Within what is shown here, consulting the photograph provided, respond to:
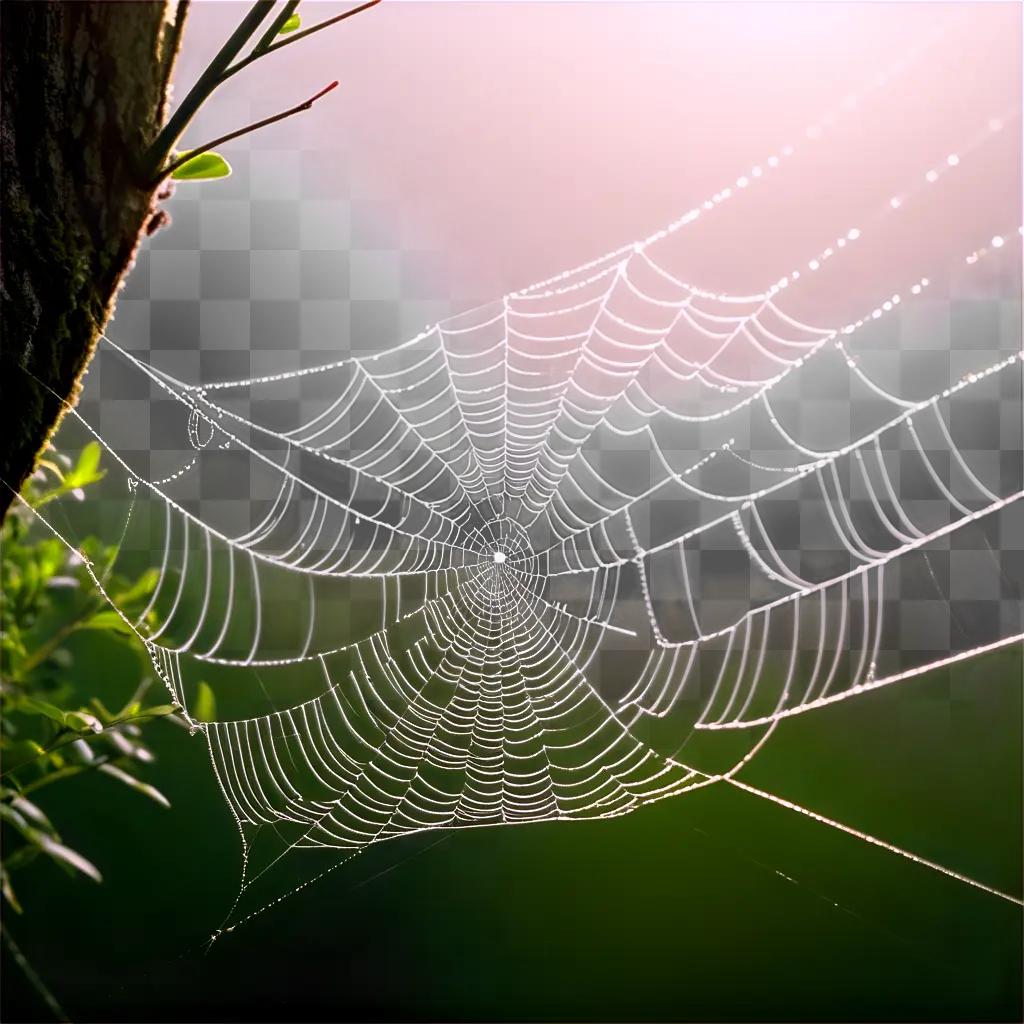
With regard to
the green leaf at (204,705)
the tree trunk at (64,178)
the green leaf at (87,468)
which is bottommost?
the green leaf at (204,705)

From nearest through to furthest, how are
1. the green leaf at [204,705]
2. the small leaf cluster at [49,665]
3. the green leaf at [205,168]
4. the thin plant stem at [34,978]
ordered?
the thin plant stem at [34,978] → the green leaf at [205,168] → the small leaf cluster at [49,665] → the green leaf at [204,705]

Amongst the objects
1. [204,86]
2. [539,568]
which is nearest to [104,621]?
[204,86]

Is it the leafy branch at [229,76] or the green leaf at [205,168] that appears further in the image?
the green leaf at [205,168]

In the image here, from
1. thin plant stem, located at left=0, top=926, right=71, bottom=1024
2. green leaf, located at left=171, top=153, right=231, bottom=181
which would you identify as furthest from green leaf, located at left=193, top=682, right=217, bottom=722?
green leaf, located at left=171, top=153, right=231, bottom=181

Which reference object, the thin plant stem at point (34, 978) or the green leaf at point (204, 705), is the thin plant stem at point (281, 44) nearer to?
the thin plant stem at point (34, 978)

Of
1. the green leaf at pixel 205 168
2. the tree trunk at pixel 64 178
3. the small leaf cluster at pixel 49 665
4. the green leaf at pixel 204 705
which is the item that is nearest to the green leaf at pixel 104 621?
the small leaf cluster at pixel 49 665
